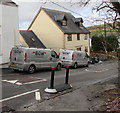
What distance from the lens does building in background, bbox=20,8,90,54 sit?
→ 28.3 m

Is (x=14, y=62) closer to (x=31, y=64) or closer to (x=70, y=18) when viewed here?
(x=31, y=64)

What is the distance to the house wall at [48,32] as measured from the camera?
2839cm

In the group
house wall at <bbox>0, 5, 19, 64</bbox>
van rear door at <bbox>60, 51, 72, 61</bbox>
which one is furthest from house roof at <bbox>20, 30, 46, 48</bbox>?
van rear door at <bbox>60, 51, 72, 61</bbox>

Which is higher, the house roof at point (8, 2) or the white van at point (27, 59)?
the house roof at point (8, 2)

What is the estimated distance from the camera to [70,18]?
33594 millimetres

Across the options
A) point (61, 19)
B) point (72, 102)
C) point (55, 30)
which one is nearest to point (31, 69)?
point (72, 102)

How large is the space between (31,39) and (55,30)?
13.3 feet

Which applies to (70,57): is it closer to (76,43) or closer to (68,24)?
(76,43)

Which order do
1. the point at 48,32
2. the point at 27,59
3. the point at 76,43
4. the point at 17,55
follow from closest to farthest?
the point at 27,59, the point at 17,55, the point at 48,32, the point at 76,43

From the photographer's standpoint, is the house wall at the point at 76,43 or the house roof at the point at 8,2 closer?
the house roof at the point at 8,2

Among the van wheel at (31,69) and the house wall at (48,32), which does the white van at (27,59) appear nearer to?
the van wheel at (31,69)

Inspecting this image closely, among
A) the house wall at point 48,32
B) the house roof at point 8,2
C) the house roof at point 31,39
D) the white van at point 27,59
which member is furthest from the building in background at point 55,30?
the white van at point 27,59

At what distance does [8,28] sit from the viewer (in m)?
18.3

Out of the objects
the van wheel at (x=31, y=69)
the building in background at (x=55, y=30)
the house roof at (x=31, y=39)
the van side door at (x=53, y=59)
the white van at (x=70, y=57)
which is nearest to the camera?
the van wheel at (x=31, y=69)
